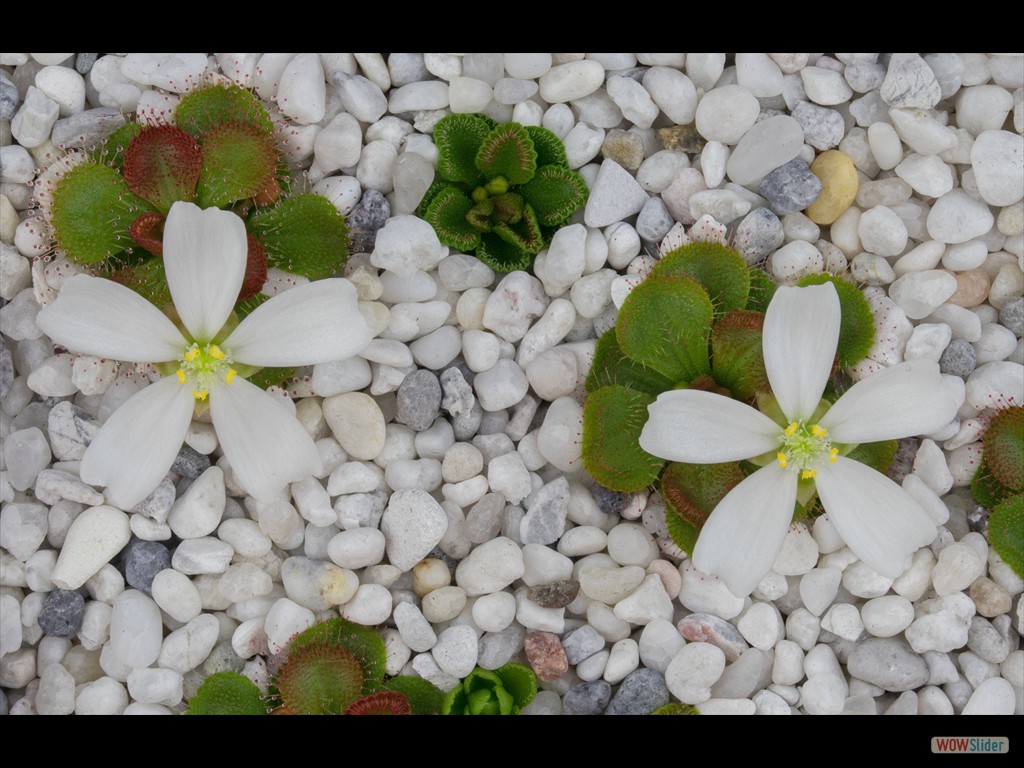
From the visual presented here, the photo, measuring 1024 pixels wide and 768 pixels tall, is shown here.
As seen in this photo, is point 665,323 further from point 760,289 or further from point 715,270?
point 760,289

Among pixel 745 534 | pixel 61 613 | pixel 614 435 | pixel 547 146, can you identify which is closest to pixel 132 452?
pixel 61 613

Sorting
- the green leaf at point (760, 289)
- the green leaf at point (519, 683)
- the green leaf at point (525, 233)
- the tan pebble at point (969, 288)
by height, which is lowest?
the green leaf at point (519, 683)

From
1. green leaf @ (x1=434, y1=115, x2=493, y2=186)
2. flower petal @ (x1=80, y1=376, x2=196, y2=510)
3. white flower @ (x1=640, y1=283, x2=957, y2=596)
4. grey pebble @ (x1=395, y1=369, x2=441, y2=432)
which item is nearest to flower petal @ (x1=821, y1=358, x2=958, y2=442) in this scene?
white flower @ (x1=640, y1=283, x2=957, y2=596)

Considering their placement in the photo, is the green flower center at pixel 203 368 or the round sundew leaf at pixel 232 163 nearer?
the green flower center at pixel 203 368

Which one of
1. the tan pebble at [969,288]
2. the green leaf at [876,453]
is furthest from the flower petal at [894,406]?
the tan pebble at [969,288]

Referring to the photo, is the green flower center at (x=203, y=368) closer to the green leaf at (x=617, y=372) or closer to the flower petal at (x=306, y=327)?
the flower petal at (x=306, y=327)

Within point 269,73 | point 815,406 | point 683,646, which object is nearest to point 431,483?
point 683,646
